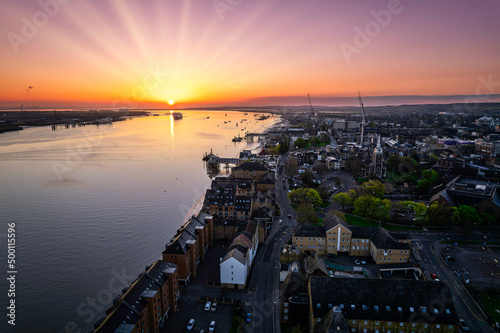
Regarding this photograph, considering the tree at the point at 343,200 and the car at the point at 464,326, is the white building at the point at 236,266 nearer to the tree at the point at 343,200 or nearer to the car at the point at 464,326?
the car at the point at 464,326

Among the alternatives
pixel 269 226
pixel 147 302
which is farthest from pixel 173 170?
pixel 147 302

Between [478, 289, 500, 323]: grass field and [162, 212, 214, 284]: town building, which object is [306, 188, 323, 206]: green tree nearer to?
[162, 212, 214, 284]: town building

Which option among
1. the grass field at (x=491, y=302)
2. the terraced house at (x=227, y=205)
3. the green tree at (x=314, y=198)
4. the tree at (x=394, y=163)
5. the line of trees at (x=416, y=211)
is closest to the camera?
the grass field at (x=491, y=302)

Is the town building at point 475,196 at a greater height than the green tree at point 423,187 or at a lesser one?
greater

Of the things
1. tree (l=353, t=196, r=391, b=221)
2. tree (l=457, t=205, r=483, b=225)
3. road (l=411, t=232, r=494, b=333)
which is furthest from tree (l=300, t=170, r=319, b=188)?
tree (l=457, t=205, r=483, b=225)

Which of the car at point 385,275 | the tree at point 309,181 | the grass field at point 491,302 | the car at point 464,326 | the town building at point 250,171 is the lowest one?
the grass field at point 491,302

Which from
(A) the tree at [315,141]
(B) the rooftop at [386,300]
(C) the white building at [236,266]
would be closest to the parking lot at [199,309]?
(C) the white building at [236,266]

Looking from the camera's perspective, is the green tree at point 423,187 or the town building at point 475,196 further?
the green tree at point 423,187

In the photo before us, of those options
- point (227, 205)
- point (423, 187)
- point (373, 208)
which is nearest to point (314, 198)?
point (373, 208)

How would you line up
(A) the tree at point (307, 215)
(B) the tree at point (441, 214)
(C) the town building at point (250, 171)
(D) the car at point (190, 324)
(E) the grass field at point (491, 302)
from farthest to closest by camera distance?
(C) the town building at point (250, 171) → (A) the tree at point (307, 215) → (B) the tree at point (441, 214) → (E) the grass field at point (491, 302) → (D) the car at point (190, 324)
